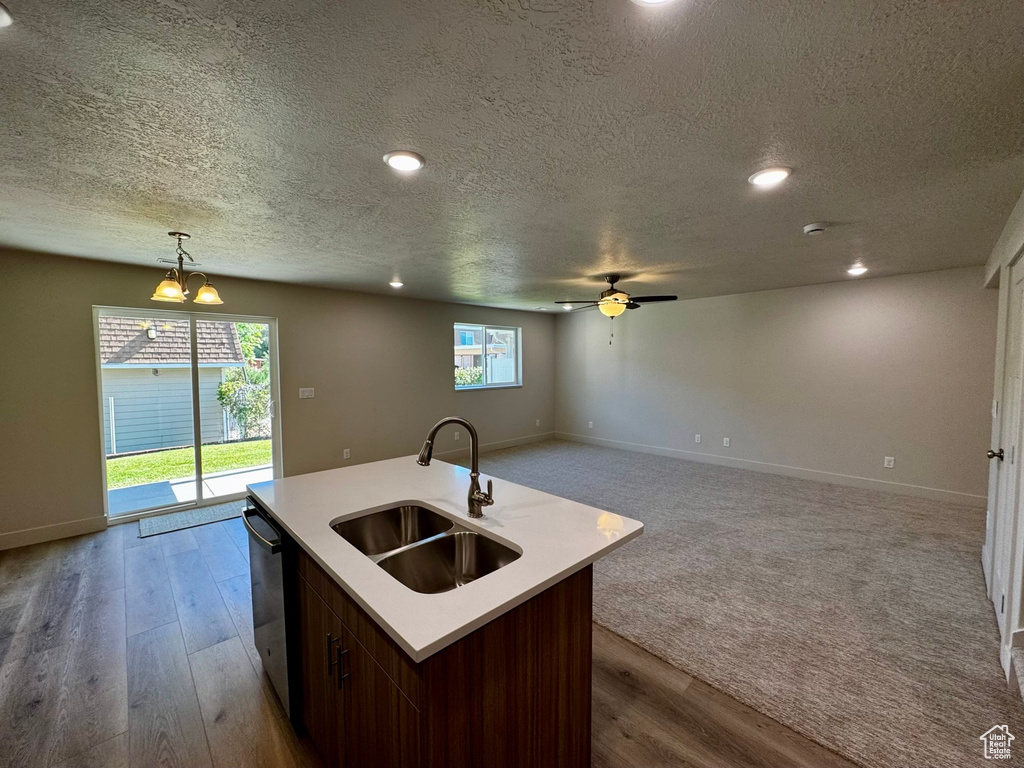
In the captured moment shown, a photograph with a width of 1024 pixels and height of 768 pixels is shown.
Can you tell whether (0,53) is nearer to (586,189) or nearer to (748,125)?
(586,189)

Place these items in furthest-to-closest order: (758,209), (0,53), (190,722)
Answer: (758,209), (190,722), (0,53)

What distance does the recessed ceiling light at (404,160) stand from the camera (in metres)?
1.71

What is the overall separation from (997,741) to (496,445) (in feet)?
18.6

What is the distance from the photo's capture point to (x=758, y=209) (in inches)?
93.4

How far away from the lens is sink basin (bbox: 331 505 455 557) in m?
1.75

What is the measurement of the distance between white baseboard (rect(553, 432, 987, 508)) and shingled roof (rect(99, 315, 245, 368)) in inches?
214

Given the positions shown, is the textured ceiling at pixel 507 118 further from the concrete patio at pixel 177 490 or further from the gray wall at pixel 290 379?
the concrete patio at pixel 177 490

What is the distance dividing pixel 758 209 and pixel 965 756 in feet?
8.42

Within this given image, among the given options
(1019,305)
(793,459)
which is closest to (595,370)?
(793,459)

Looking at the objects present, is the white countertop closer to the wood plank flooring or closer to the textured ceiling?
the wood plank flooring

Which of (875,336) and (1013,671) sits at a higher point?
(875,336)

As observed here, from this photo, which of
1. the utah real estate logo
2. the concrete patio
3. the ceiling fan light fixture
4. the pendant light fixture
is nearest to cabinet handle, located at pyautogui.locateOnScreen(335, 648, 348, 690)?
the pendant light fixture

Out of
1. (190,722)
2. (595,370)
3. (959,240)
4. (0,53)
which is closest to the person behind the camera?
(0,53)

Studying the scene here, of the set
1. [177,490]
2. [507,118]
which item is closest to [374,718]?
[507,118]
